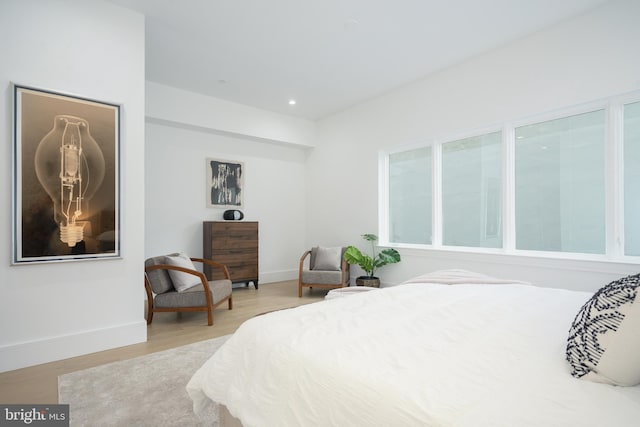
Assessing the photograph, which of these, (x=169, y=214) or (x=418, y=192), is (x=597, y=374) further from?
(x=169, y=214)

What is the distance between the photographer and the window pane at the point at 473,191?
4.20 m

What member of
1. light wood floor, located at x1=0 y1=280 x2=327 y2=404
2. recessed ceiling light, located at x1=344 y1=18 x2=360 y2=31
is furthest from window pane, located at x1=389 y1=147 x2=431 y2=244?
recessed ceiling light, located at x1=344 y1=18 x2=360 y2=31

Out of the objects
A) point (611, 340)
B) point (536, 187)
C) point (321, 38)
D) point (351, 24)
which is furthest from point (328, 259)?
point (611, 340)

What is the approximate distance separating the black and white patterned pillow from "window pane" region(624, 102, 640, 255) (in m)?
2.84

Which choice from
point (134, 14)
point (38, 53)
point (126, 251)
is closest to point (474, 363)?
point (126, 251)

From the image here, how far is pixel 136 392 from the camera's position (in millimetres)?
2203

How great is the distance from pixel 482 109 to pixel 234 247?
4119mm

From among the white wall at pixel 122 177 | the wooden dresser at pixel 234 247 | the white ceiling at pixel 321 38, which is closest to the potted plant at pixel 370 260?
the wooden dresser at pixel 234 247

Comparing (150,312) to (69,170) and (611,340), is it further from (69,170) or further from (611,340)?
(611,340)

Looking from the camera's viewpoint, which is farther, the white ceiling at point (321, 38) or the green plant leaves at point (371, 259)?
the green plant leaves at point (371, 259)

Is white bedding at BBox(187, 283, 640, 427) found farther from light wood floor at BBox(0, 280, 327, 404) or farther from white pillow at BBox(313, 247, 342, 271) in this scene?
white pillow at BBox(313, 247, 342, 271)

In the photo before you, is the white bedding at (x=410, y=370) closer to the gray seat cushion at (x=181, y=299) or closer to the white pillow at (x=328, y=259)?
the gray seat cushion at (x=181, y=299)

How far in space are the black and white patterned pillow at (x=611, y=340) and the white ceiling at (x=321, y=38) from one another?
3.10 meters

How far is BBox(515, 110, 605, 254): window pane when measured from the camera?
11.1 feet
